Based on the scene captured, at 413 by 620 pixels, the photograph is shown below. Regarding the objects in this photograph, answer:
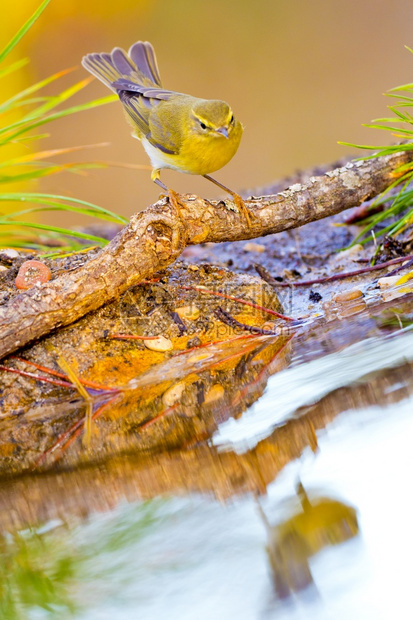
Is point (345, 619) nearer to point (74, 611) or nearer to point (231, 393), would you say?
point (74, 611)

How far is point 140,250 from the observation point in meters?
2.61

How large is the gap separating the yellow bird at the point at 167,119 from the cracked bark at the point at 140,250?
133 millimetres

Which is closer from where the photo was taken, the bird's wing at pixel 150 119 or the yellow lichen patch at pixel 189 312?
the yellow lichen patch at pixel 189 312

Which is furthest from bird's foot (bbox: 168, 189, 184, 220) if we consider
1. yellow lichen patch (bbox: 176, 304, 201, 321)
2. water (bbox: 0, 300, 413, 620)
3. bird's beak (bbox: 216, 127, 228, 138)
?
water (bbox: 0, 300, 413, 620)

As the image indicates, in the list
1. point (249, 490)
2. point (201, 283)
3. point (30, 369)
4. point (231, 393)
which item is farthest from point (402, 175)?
point (249, 490)

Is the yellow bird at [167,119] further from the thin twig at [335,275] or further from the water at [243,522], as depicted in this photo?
the water at [243,522]

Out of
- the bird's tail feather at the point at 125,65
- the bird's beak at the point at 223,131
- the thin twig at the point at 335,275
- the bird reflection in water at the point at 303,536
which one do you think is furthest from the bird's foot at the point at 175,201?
the bird's tail feather at the point at 125,65

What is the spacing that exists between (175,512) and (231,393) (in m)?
0.74

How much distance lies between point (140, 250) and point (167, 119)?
3.92 feet

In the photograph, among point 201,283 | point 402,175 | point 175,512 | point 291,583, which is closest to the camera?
point 291,583

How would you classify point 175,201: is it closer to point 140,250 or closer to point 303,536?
point 140,250

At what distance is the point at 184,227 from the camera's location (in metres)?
2.66

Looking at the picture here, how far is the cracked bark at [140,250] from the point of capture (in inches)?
98.4

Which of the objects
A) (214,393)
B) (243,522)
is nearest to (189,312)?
(214,393)
